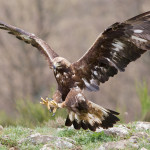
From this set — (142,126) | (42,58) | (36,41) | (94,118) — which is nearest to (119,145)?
(94,118)

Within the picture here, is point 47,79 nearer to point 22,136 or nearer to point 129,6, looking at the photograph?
point 129,6

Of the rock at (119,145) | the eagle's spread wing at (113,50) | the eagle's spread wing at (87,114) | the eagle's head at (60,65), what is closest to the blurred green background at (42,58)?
the eagle's spread wing at (113,50)

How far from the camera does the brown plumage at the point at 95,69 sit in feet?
21.4

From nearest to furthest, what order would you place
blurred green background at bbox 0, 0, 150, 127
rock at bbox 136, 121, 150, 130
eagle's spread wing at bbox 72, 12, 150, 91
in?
eagle's spread wing at bbox 72, 12, 150, 91, rock at bbox 136, 121, 150, 130, blurred green background at bbox 0, 0, 150, 127

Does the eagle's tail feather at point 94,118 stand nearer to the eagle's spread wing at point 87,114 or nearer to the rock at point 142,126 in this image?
the eagle's spread wing at point 87,114

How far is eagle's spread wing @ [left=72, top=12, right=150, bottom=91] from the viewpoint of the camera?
639 centimetres

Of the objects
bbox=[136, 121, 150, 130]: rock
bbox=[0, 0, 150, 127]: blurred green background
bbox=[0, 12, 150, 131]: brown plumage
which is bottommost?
bbox=[136, 121, 150, 130]: rock

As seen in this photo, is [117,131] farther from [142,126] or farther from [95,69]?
[95,69]

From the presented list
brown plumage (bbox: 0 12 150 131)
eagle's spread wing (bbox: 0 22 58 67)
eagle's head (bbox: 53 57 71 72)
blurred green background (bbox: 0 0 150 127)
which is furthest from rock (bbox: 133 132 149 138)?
blurred green background (bbox: 0 0 150 127)

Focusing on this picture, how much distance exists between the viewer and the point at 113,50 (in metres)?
6.89

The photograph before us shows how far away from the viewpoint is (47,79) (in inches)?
941

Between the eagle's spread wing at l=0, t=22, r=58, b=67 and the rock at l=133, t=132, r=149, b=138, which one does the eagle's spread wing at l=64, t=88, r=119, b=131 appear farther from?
the eagle's spread wing at l=0, t=22, r=58, b=67

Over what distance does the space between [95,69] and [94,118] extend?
90 centimetres

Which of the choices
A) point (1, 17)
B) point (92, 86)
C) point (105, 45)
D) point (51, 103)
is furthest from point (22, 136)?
point (1, 17)
